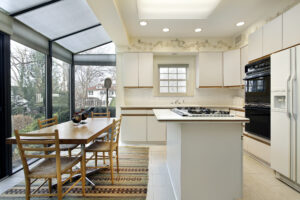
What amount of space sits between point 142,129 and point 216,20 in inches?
113

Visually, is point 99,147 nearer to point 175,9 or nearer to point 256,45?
point 175,9

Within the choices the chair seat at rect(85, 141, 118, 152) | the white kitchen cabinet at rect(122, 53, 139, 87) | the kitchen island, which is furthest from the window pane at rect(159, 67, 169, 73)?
the kitchen island

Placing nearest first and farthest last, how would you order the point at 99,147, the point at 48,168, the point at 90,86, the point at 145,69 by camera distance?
the point at 48,168
the point at 99,147
the point at 145,69
the point at 90,86

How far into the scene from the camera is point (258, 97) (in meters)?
2.39

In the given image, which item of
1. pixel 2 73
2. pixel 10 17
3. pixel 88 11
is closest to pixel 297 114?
pixel 88 11

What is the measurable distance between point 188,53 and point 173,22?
3.37ft

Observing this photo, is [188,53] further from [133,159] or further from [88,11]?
[133,159]

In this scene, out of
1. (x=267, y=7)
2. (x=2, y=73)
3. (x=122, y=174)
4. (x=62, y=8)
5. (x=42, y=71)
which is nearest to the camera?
(x=2, y=73)

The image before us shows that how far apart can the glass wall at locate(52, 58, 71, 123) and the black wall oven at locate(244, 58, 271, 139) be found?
3.90m

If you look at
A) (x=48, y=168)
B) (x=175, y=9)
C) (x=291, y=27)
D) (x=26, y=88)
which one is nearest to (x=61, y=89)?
(x=26, y=88)

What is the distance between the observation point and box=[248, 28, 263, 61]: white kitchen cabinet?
7.91 ft

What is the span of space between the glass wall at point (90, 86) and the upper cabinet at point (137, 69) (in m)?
0.53

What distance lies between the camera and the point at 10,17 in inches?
80.8

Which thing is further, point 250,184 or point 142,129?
point 142,129
